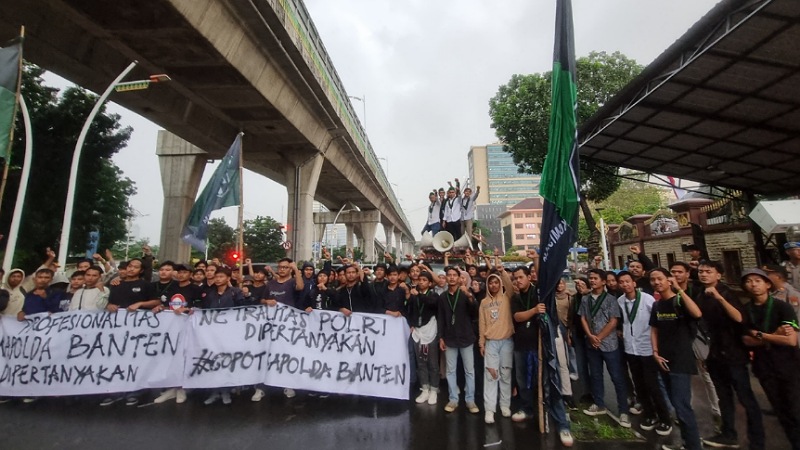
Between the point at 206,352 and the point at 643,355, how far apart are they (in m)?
5.28

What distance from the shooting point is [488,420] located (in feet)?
13.5

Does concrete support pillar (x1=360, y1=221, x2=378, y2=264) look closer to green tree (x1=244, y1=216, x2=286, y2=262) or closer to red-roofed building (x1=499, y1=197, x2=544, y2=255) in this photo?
green tree (x1=244, y1=216, x2=286, y2=262)

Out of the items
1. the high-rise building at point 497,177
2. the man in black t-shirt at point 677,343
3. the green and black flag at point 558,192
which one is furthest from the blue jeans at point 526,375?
the high-rise building at point 497,177

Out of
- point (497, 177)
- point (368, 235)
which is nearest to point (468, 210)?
point (368, 235)

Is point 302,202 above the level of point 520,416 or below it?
above

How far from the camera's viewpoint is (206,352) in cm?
488

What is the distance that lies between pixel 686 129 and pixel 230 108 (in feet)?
46.6

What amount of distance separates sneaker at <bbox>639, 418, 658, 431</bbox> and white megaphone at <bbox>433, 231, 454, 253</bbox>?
482cm

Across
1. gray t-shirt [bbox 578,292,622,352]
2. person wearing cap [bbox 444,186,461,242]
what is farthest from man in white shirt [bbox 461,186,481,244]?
gray t-shirt [bbox 578,292,622,352]

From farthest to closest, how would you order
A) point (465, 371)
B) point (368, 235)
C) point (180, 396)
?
point (368, 235), point (180, 396), point (465, 371)

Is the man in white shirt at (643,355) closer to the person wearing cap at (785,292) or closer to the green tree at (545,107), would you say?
the person wearing cap at (785,292)

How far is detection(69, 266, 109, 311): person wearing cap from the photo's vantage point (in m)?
5.24

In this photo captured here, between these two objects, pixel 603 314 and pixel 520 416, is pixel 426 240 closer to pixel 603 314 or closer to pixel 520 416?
pixel 603 314

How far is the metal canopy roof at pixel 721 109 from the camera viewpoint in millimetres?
5938
